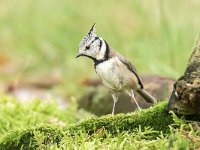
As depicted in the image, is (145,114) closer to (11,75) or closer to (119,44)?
(119,44)

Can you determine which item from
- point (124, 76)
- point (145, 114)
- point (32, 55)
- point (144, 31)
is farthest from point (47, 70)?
point (145, 114)

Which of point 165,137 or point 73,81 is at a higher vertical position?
point 73,81

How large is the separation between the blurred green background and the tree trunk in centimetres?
461

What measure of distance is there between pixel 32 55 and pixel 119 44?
1.91m

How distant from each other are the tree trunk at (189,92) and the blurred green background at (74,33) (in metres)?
4.61

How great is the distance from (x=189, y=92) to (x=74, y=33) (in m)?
6.91

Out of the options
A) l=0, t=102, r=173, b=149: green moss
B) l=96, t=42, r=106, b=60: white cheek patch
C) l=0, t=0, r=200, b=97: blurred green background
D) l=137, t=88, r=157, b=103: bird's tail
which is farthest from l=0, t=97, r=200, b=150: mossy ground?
l=0, t=0, r=200, b=97: blurred green background

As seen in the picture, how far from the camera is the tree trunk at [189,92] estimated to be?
3684mm

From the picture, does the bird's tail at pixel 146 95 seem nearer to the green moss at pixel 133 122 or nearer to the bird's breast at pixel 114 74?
the bird's breast at pixel 114 74

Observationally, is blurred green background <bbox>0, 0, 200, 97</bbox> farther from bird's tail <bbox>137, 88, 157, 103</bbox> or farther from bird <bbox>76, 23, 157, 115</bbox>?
bird <bbox>76, 23, 157, 115</bbox>

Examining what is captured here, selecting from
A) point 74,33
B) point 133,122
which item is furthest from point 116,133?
point 74,33

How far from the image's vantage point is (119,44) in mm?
9523

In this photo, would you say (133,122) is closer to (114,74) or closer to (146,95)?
(114,74)

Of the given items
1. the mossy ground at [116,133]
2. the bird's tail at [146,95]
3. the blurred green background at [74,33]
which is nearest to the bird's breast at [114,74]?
the bird's tail at [146,95]
